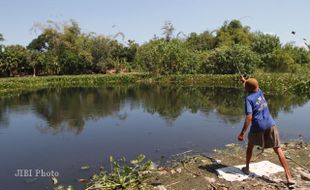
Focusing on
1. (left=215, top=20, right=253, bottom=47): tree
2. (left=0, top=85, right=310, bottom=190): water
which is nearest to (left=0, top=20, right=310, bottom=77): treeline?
(left=215, top=20, right=253, bottom=47): tree

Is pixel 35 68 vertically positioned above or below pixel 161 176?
A: above

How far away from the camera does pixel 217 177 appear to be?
5.11 metres

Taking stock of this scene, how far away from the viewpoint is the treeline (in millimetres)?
33375

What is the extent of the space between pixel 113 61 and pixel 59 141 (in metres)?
35.6

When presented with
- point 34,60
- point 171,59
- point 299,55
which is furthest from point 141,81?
point 299,55

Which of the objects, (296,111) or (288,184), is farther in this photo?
(296,111)

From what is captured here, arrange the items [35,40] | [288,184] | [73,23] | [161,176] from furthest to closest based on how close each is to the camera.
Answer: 1. [35,40]
2. [73,23]
3. [161,176]
4. [288,184]

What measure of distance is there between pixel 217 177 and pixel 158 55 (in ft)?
101

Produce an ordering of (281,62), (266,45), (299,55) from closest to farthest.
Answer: (281,62) < (266,45) < (299,55)

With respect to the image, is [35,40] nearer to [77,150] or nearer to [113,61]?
[113,61]

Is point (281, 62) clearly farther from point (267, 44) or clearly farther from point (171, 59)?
point (171, 59)

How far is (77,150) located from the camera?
845 cm

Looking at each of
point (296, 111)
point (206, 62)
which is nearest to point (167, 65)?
point (206, 62)

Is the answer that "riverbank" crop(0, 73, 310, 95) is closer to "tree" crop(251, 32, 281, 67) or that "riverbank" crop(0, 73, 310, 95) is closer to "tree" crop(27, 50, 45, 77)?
"tree" crop(27, 50, 45, 77)
